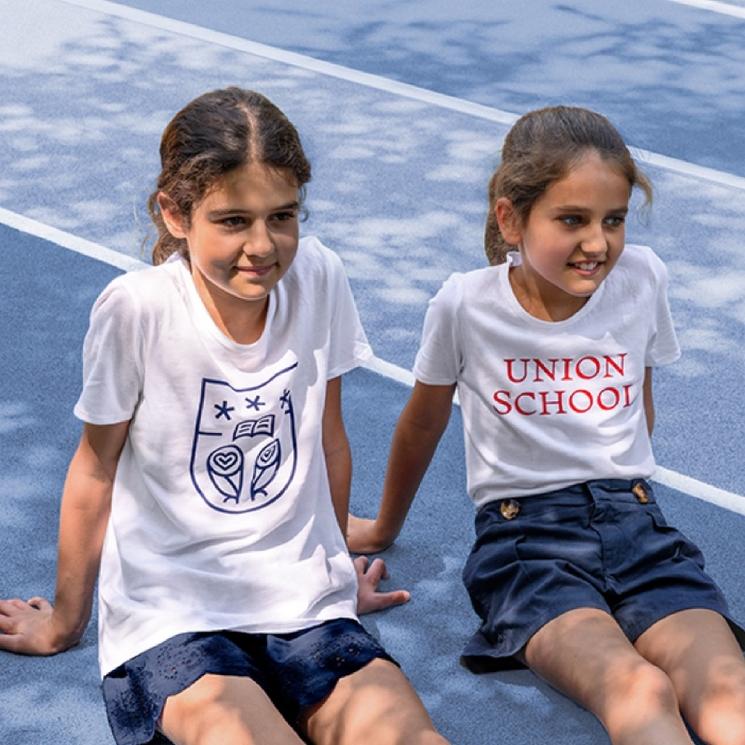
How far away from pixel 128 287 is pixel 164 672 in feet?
2.58

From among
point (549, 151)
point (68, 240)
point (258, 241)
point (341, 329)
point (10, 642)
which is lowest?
point (68, 240)

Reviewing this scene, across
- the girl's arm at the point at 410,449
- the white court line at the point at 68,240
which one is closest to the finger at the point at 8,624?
the girl's arm at the point at 410,449

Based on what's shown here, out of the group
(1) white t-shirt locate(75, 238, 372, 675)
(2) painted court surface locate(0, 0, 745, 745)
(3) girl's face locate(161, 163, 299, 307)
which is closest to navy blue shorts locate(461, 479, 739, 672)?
(2) painted court surface locate(0, 0, 745, 745)

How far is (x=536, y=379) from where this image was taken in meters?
3.88

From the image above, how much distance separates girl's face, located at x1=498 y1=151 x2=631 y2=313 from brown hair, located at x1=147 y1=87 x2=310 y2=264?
60 centimetres

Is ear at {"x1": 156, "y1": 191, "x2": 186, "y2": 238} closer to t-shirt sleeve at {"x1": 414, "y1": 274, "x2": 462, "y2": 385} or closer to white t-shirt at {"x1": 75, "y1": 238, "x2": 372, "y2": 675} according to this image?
white t-shirt at {"x1": 75, "y1": 238, "x2": 372, "y2": 675}

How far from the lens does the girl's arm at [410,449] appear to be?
3992mm

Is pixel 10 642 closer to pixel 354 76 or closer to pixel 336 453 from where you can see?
pixel 336 453

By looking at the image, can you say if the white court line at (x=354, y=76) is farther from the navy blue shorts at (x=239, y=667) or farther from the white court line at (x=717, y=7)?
the navy blue shorts at (x=239, y=667)

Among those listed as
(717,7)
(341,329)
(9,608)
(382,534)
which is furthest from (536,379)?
(717,7)

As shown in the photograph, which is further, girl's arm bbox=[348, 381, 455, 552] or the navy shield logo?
girl's arm bbox=[348, 381, 455, 552]

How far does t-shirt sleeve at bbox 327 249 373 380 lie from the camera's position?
145 inches

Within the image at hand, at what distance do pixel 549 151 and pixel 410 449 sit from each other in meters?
0.80

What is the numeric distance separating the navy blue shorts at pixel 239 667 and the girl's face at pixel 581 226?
37.0 inches
